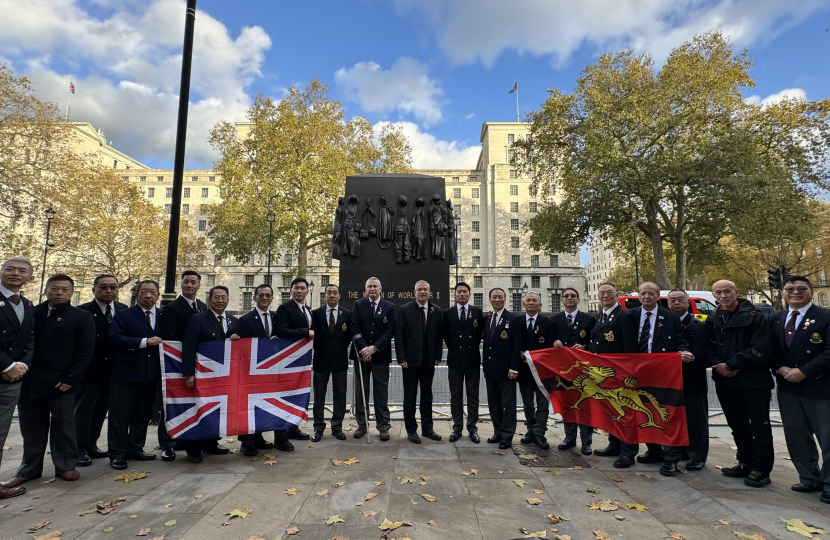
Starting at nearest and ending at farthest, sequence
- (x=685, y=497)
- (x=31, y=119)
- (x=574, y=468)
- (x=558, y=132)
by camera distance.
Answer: (x=685, y=497) < (x=574, y=468) < (x=31, y=119) < (x=558, y=132)

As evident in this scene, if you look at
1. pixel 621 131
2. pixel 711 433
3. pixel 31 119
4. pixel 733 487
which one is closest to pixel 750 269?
pixel 621 131

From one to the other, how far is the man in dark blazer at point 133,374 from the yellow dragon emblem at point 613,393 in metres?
5.37

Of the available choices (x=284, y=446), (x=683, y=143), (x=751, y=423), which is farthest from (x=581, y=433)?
(x=683, y=143)

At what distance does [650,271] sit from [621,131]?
2625cm

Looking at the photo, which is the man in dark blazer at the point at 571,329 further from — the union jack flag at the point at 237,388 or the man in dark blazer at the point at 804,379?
the union jack flag at the point at 237,388

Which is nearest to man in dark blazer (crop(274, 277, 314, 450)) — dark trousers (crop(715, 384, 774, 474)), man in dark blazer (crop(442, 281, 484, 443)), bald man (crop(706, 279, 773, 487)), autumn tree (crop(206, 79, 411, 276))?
man in dark blazer (crop(442, 281, 484, 443))

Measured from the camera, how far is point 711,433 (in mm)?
6879

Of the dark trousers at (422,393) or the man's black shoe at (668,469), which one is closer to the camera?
the man's black shoe at (668,469)

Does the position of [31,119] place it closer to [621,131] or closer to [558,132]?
A: [558,132]

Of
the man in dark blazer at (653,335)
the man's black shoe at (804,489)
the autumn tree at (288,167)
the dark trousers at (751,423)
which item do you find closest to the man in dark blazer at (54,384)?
the man in dark blazer at (653,335)

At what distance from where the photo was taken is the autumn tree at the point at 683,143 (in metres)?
24.0

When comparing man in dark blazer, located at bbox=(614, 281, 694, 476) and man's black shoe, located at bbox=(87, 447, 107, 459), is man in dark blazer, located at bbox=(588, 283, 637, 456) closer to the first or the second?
man in dark blazer, located at bbox=(614, 281, 694, 476)

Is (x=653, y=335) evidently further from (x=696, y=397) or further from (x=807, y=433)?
(x=807, y=433)

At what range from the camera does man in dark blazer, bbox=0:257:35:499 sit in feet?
13.6
